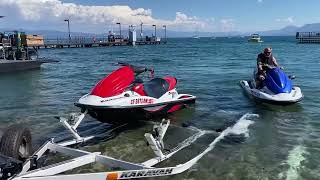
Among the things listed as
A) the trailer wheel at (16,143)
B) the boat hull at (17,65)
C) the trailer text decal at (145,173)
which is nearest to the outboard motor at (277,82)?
the trailer text decal at (145,173)

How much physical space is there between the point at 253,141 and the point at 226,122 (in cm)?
211

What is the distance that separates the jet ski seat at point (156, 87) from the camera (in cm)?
1038

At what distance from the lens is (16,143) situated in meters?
6.69

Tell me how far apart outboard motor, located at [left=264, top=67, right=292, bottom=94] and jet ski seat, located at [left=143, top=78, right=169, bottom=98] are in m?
3.84

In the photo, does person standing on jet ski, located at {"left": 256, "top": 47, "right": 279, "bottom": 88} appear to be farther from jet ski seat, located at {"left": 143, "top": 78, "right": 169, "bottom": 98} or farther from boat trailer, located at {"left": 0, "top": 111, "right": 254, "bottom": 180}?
boat trailer, located at {"left": 0, "top": 111, "right": 254, "bottom": 180}

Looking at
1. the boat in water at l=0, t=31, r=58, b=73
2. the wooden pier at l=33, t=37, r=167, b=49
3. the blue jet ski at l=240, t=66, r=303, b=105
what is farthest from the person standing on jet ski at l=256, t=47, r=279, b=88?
the wooden pier at l=33, t=37, r=167, b=49

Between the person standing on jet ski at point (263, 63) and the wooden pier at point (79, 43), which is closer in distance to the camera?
the person standing on jet ski at point (263, 63)

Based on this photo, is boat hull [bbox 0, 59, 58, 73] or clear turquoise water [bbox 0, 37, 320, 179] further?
boat hull [bbox 0, 59, 58, 73]

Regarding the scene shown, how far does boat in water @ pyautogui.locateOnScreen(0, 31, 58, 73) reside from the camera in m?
29.7

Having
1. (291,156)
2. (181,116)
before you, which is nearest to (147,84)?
(181,116)

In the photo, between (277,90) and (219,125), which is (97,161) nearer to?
(219,125)

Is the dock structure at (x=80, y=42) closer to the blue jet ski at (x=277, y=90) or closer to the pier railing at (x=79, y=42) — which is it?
the pier railing at (x=79, y=42)

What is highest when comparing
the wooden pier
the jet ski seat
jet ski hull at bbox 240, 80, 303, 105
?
the wooden pier

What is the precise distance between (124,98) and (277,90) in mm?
5782
